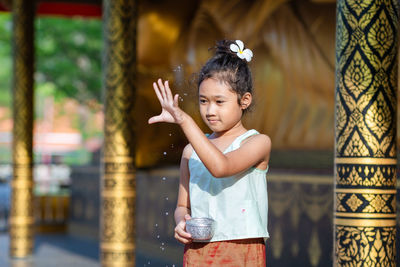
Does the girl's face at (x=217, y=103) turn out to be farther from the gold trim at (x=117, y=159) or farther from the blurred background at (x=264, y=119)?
the gold trim at (x=117, y=159)

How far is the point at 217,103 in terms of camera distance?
2736 mm

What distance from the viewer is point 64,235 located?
13.6 m

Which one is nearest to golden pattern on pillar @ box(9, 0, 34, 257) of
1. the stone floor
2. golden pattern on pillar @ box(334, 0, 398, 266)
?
the stone floor

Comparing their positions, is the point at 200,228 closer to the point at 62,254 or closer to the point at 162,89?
the point at 162,89

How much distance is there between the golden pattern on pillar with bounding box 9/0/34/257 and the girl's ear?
7548 mm

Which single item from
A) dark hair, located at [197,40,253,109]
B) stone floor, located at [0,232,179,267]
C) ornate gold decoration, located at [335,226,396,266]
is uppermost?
dark hair, located at [197,40,253,109]

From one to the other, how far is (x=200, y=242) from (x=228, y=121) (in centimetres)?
45

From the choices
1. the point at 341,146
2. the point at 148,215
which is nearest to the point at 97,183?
the point at 148,215

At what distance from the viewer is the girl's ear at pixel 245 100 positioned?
278 cm

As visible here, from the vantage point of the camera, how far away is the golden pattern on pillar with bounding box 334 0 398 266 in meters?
3.91

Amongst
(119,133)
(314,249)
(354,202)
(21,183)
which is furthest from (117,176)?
(21,183)

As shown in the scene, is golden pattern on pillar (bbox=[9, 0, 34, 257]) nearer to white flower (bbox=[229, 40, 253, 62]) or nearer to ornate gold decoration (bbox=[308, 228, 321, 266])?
ornate gold decoration (bbox=[308, 228, 321, 266])

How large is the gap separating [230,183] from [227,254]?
0.84ft

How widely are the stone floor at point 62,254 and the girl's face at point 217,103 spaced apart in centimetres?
582
